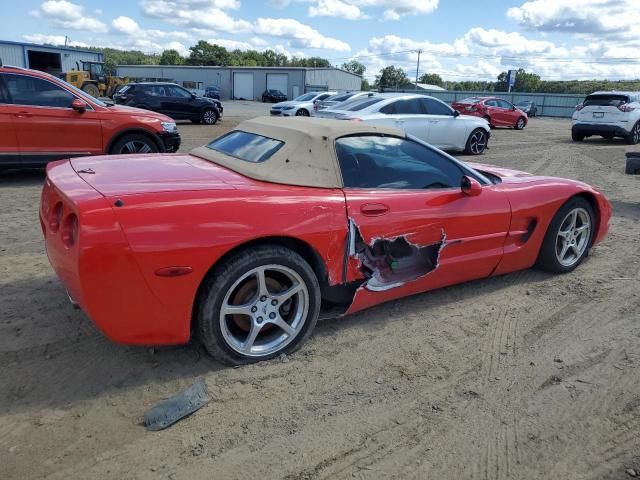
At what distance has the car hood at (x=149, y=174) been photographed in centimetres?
A: 278

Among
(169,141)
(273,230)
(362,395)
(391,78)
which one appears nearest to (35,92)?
(169,141)

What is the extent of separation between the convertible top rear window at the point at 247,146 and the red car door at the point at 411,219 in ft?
1.53

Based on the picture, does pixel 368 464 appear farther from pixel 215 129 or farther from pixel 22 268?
pixel 215 129

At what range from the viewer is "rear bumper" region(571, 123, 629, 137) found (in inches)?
600

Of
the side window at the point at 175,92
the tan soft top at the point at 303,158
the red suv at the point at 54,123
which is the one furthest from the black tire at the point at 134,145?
the side window at the point at 175,92

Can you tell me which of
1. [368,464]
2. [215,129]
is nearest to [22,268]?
[368,464]

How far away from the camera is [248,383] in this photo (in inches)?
110

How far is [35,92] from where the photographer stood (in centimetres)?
751

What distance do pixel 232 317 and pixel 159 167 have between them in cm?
113

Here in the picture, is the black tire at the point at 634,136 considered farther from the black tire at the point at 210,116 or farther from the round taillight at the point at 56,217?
the round taillight at the point at 56,217

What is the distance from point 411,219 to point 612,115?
1476 cm

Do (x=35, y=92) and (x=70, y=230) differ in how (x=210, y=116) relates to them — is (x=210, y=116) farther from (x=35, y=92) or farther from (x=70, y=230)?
(x=70, y=230)

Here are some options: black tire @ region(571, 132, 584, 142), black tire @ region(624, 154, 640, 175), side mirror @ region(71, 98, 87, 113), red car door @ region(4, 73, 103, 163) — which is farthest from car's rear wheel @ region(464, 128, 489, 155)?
side mirror @ region(71, 98, 87, 113)

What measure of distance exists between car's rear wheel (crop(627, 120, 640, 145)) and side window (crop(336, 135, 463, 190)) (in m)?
14.5
